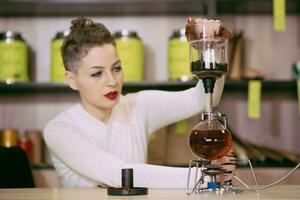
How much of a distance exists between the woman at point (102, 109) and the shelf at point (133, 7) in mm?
661

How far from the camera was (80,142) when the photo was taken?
201 centimetres

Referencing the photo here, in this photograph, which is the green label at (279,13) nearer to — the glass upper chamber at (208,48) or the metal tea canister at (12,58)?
the metal tea canister at (12,58)

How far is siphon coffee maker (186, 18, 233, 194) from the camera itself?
1.43 meters

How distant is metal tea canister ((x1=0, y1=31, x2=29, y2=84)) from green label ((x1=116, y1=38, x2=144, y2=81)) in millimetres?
436

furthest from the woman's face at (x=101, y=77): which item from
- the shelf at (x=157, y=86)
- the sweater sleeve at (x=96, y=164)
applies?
the shelf at (x=157, y=86)

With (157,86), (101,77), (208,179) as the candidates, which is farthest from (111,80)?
(208,179)

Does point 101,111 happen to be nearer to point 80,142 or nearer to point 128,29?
point 80,142

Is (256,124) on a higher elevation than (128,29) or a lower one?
lower

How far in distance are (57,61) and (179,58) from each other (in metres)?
0.54

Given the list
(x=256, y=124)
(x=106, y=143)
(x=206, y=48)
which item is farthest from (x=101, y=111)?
(x=256, y=124)

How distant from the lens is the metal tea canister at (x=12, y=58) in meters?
2.87

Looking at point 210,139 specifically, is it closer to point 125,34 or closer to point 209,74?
point 209,74

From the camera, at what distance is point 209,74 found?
4.68 feet

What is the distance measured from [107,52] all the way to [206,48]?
2.77 feet
